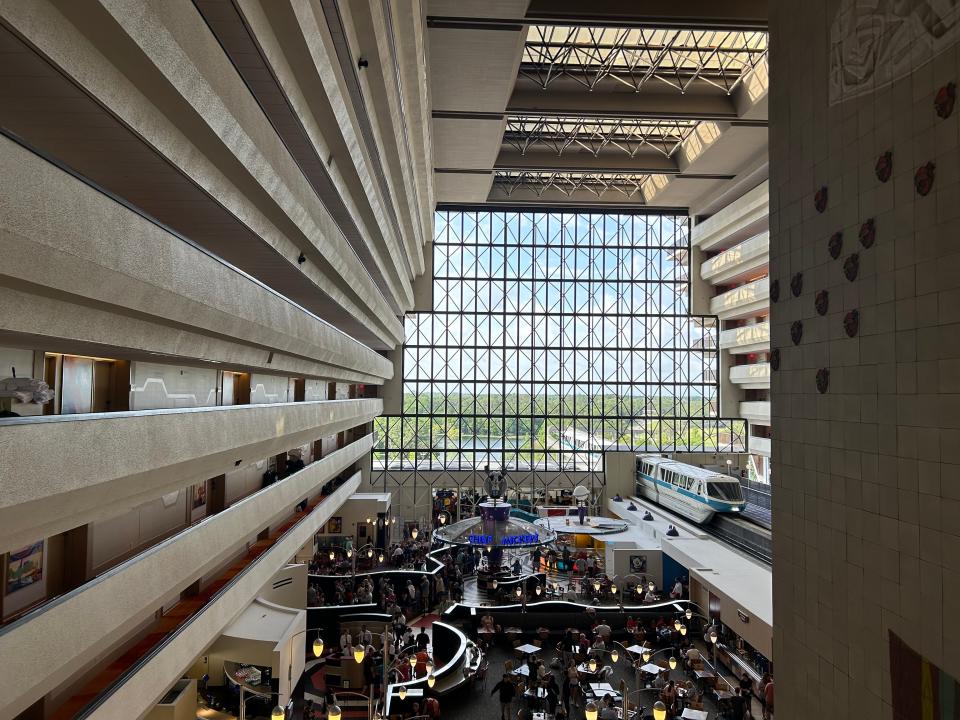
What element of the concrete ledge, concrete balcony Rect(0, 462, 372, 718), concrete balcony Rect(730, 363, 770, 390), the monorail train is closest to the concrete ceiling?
concrete balcony Rect(730, 363, 770, 390)

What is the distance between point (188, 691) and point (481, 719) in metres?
7.26

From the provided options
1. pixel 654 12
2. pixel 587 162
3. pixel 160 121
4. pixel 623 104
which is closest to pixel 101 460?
pixel 160 121

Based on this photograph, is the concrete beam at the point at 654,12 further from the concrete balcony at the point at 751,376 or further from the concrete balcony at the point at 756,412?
the concrete balcony at the point at 756,412

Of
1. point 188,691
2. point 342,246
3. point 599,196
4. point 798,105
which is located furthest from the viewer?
point 599,196

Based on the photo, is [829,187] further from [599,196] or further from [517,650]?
[599,196]

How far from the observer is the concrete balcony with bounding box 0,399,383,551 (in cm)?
431

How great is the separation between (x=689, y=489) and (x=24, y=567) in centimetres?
2776

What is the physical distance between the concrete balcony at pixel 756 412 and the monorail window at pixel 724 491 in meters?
9.12

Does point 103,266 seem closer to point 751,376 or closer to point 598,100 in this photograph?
point 598,100

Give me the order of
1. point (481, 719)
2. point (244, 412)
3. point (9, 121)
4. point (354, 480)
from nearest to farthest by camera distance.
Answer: point (9, 121)
point (244, 412)
point (481, 719)
point (354, 480)

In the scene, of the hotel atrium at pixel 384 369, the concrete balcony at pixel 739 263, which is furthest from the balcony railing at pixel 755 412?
the hotel atrium at pixel 384 369

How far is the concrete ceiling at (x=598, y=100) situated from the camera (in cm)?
1836

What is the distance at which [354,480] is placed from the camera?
1199 inches

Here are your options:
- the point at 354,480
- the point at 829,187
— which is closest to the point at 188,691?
the point at 829,187
